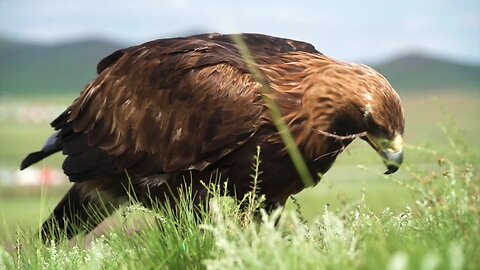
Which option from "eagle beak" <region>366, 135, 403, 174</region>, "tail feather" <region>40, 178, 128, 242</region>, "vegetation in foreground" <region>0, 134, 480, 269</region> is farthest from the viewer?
"tail feather" <region>40, 178, 128, 242</region>

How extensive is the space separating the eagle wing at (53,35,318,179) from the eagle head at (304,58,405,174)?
28 cm

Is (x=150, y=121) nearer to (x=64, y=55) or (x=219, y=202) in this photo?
(x=219, y=202)

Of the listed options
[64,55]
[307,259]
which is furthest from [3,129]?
[307,259]

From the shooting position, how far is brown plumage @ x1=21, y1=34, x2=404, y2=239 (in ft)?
12.2

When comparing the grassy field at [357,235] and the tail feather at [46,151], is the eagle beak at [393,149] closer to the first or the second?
the grassy field at [357,235]

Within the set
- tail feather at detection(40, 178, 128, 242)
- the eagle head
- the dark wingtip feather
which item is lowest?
tail feather at detection(40, 178, 128, 242)

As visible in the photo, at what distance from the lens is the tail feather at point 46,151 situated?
470cm

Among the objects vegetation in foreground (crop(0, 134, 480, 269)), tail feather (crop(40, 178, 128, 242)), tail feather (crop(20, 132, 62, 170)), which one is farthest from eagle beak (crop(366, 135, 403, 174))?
tail feather (crop(20, 132, 62, 170))

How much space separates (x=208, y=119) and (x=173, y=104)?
0.29 m

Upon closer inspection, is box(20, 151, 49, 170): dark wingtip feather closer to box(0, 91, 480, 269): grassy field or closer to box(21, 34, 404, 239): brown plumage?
box(21, 34, 404, 239): brown plumage

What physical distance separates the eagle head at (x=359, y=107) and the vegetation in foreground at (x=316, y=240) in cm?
38

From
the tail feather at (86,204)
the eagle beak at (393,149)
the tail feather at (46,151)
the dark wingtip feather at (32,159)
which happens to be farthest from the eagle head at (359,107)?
the dark wingtip feather at (32,159)

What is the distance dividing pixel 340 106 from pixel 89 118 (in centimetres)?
156

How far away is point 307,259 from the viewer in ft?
7.23
